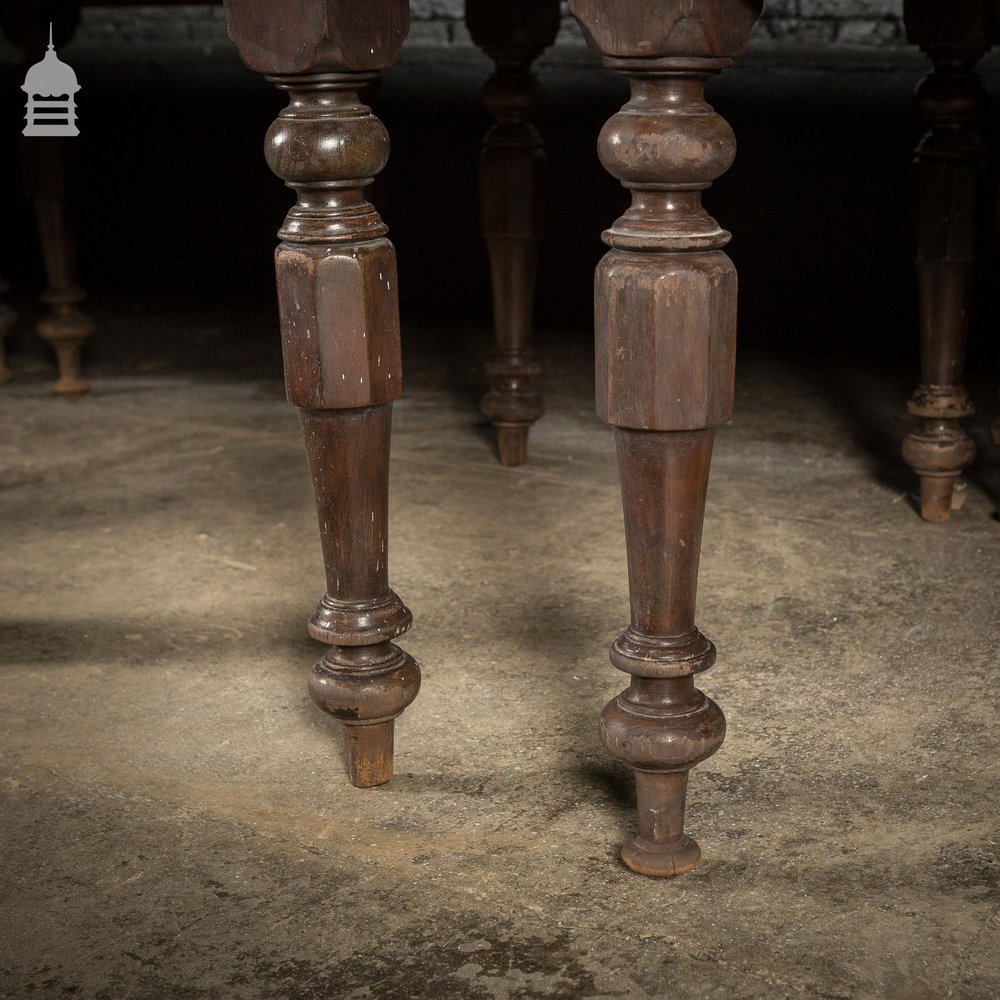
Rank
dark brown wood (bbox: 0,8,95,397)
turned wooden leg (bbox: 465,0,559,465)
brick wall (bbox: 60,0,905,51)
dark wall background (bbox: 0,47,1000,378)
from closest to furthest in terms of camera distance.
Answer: turned wooden leg (bbox: 465,0,559,465)
dark brown wood (bbox: 0,8,95,397)
dark wall background (bbox: 0,47,1000,378)
brick wall (bbox: 60,0,905,51)

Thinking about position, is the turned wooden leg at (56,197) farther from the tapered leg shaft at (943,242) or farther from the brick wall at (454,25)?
the brick wall at (454,25)

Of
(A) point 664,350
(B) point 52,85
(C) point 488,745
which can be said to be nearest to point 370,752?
(C) point 488,745

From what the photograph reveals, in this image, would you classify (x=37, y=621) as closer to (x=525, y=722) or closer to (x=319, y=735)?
(x=319, y=735)

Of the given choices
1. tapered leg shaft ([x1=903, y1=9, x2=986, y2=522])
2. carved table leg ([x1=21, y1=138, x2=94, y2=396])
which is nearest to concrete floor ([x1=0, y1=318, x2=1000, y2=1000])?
tapered leg shaft ([x1=903, y1=9, x2=986, y2=522])

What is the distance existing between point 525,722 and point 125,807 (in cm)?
57

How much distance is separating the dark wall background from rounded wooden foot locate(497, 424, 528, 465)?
886 millimetres

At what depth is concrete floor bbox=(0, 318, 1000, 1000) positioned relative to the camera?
1585mm

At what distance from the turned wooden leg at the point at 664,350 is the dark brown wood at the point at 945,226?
1.38 meters

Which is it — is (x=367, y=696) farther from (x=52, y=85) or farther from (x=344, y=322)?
(x=52, y=85)

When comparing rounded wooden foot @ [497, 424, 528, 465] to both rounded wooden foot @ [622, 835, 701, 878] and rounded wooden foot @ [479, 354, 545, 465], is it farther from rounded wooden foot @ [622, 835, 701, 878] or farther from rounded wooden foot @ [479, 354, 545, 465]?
rounded wooden foot @ [622, 835, 701, 878]

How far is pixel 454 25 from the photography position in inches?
265

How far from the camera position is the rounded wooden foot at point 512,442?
11.2ft

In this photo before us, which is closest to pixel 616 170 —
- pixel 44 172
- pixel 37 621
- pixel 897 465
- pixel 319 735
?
pixel 319 735

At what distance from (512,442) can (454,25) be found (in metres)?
3.87
